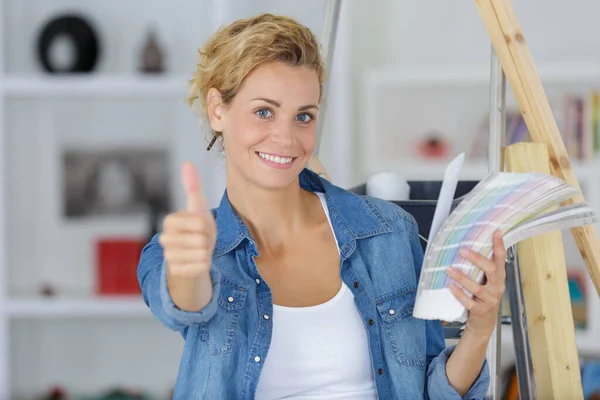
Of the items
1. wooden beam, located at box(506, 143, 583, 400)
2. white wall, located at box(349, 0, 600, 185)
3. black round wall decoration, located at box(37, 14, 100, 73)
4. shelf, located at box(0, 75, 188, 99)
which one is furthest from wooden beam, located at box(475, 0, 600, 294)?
black round wall decoration, located at box(37, 14, 100, 73)

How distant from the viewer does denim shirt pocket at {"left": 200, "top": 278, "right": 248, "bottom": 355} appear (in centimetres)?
146

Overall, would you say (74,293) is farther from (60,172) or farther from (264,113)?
(264,113)

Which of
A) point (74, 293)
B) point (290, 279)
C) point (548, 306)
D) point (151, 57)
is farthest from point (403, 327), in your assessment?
point (74, 293)

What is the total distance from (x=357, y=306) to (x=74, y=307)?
214 cm

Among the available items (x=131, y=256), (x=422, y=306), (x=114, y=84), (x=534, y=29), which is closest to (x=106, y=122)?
(x=114, y=84)

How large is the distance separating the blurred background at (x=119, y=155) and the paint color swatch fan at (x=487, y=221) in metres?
2.11

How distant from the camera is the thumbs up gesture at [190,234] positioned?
44.3 inches

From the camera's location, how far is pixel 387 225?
64.8 inches

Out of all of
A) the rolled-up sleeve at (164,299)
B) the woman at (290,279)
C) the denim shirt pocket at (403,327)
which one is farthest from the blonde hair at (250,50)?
the denim shirt pocket at (403,327)

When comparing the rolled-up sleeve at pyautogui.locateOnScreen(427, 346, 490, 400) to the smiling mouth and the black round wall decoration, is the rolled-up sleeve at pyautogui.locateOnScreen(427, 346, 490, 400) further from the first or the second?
the black round wall decoration

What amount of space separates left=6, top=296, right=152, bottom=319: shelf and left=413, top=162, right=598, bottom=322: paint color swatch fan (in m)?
2.21

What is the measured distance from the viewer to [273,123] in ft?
4.97

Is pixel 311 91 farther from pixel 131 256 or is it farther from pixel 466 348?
pixel 131 256

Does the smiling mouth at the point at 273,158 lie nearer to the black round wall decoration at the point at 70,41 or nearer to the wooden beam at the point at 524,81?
the wooden beam at the point at 524,81
